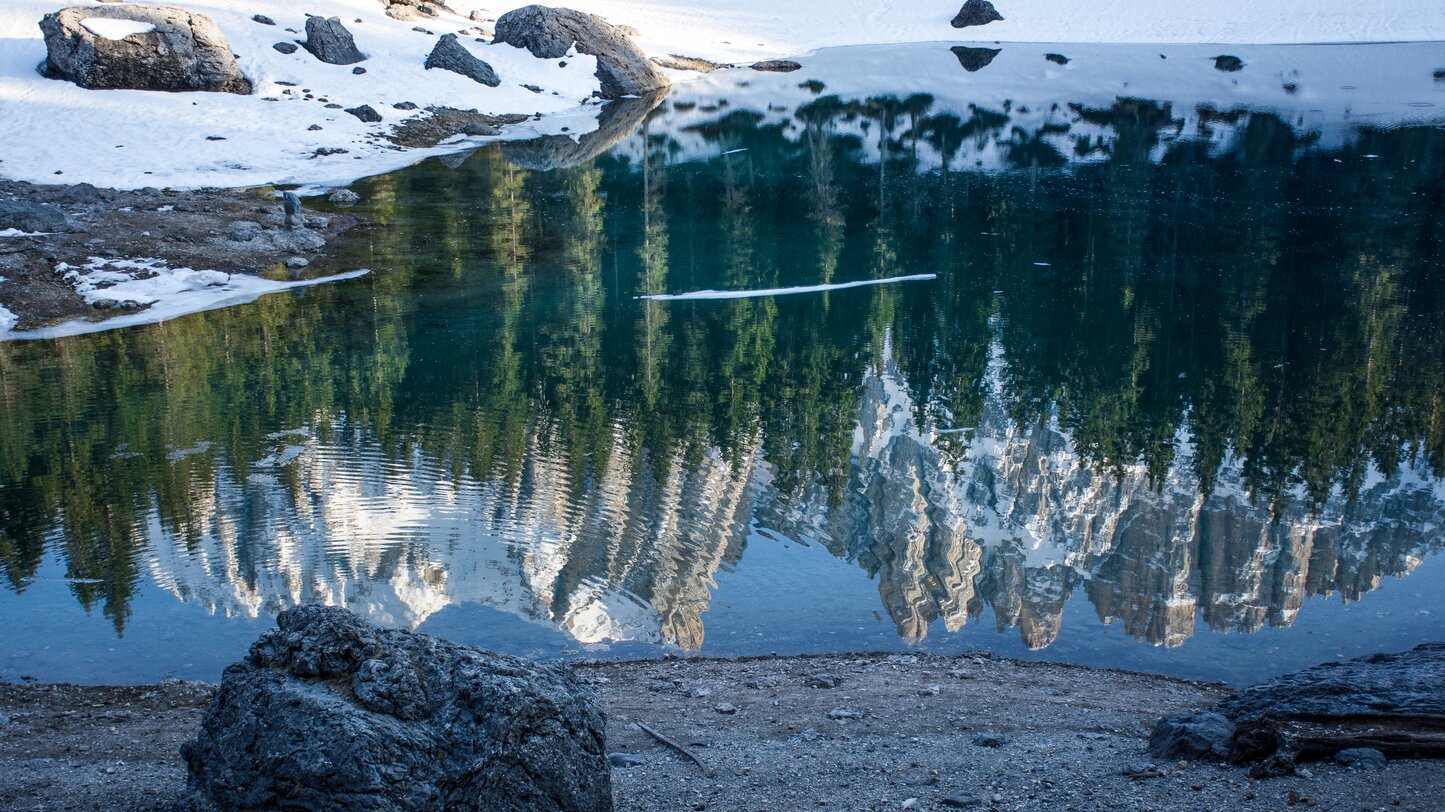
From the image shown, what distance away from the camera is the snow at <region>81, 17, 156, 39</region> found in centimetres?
3728

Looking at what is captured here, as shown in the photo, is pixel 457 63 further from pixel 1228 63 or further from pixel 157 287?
pixel 1228 63

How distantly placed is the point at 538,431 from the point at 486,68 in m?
33.0

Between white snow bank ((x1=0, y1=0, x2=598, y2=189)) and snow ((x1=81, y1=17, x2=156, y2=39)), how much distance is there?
1.89 m

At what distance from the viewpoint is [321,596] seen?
10898 millimetres

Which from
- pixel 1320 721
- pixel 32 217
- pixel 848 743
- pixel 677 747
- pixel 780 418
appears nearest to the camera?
pixel 1320 721

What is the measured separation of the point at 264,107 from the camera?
3775 centimetres

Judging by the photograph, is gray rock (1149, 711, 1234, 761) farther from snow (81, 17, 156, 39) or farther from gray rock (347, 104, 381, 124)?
snow (81, 17, 156, 39)

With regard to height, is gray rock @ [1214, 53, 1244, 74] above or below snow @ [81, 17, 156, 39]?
above

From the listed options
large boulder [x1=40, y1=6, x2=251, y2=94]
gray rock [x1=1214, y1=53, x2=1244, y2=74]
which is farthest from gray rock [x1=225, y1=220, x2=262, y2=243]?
gray rock [x1=1214, y1=53, x2=1244, y2=74]

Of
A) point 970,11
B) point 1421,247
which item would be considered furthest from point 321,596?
point 970,11

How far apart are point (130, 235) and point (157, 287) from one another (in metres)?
2.77

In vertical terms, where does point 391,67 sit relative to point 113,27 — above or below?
below

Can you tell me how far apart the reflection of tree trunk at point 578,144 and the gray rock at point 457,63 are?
180 inches

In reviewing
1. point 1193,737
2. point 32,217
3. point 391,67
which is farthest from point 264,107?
point 1193,737
